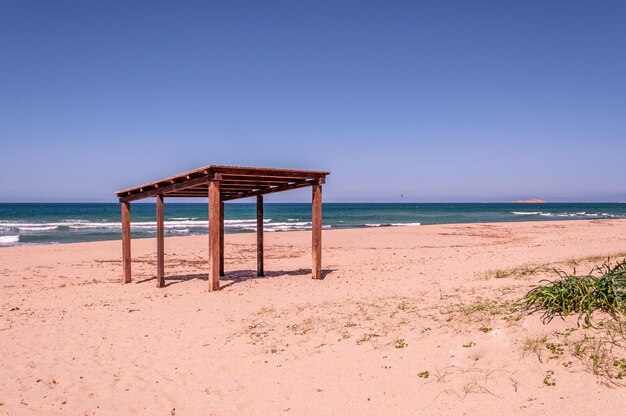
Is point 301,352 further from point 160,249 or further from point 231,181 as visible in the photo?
point 160,249

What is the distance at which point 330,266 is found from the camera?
1338cm

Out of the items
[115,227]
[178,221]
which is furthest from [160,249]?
[178,221]

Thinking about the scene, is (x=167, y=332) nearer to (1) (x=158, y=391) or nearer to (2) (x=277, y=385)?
(1) (x=158, y=391)

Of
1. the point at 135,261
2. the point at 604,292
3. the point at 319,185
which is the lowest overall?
the point at 135,261

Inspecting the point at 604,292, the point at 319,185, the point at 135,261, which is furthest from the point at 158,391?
the point at 135,261

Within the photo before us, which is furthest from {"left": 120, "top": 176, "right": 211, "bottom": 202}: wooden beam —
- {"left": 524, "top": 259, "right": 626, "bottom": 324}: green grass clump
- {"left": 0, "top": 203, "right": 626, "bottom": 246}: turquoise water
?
{"left": 0, "top": 203, "right": 626, "bottom": 246}: turquoise water

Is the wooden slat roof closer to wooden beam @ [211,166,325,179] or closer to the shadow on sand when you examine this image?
wooden beam @ [211,166,325,179]

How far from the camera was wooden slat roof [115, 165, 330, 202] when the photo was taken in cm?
890

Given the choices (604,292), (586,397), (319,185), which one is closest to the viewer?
(586,397)

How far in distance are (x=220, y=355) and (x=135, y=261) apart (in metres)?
12.1

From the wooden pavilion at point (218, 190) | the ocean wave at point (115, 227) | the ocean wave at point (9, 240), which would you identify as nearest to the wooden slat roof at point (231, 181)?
the wooden pavilion at point (218, 190)

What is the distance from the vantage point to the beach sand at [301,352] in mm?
3992

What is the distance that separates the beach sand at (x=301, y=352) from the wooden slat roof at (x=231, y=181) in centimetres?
244

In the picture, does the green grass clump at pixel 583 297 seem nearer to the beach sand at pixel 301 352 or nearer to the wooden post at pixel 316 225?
the beach sand at pixel 301 352
